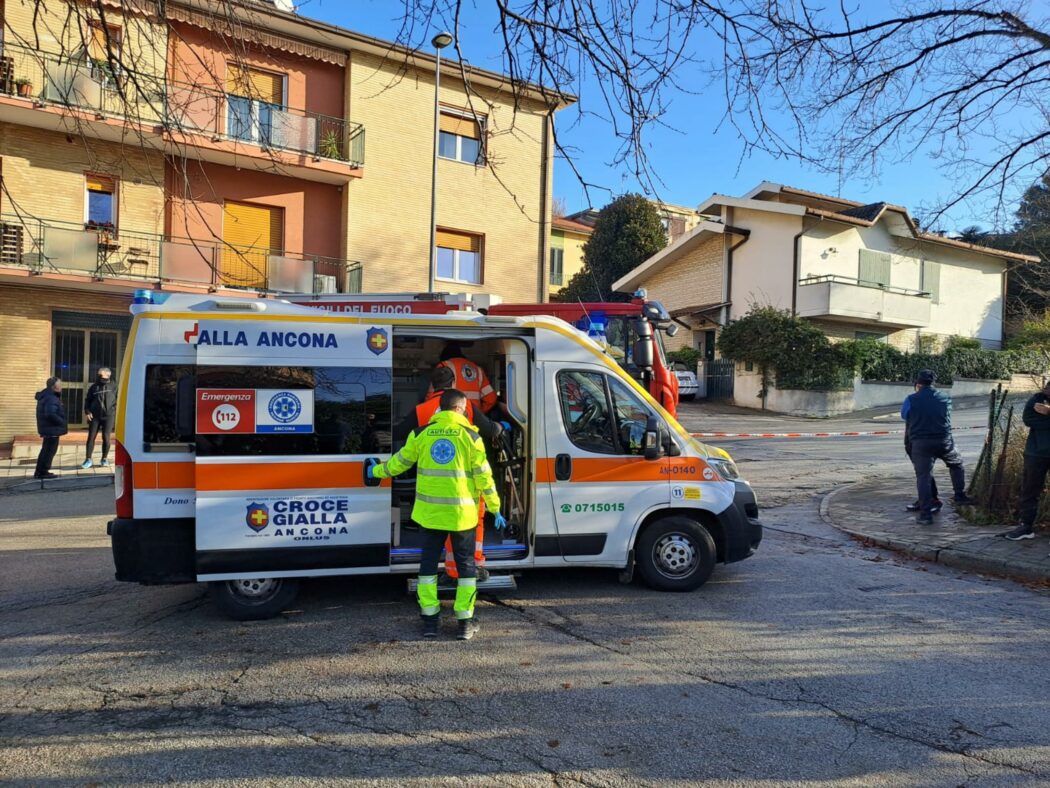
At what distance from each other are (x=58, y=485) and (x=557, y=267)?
96.4ft

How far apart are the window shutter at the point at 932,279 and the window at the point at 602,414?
2910cm

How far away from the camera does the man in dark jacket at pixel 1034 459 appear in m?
7.43

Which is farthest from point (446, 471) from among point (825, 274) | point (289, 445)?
point (825, 274)

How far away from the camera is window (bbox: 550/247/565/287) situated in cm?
3809

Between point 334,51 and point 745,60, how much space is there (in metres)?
17.3

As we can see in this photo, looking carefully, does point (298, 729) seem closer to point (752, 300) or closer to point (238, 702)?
point (238, 702)

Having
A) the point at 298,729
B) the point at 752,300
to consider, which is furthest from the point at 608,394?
the point at 752,300

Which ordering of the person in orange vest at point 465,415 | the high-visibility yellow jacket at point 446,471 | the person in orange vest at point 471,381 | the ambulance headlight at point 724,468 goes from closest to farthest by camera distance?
1. the high-visibility yellow jacket at point 446,471
2. the person in orange vest at point 465,415
3. the ambulance headlight at point 724,468
4. the person in orange vest at point 471,381

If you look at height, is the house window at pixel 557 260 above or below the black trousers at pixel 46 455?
above

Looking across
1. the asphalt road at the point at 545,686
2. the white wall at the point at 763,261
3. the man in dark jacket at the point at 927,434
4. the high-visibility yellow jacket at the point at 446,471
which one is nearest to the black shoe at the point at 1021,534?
the man in dark jacket at the point at 927,434

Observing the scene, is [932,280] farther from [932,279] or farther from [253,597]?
[253,597]

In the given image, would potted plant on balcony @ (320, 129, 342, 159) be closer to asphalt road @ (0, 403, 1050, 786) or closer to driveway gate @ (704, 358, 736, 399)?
asphalt road @ (0, 403, 1050, 786)

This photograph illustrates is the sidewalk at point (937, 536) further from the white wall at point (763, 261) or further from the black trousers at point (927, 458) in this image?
the white wall at point (763, 261)

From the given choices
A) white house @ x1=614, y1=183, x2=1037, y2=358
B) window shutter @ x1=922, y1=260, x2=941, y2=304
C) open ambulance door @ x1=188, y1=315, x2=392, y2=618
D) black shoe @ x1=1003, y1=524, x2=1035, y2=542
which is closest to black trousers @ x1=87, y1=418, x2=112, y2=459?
open ambulance door @ x1=188, y1=315, x2=392, y2=618
